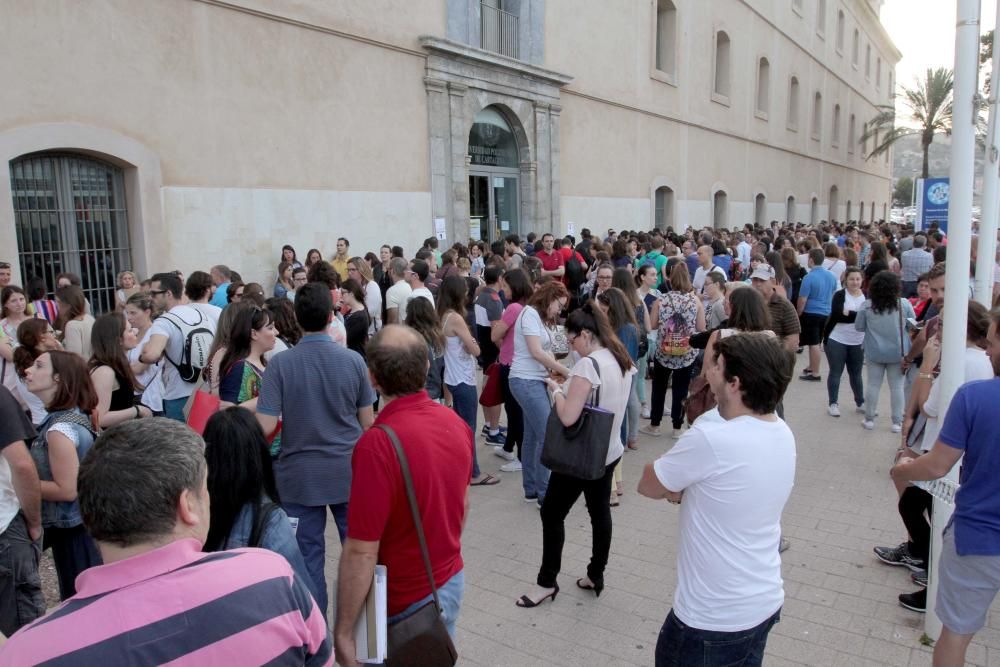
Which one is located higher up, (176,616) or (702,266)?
(702,266)

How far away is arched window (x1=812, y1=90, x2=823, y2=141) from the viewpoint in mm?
35741

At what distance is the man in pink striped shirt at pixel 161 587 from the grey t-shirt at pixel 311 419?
1.74m

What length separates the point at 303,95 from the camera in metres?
11.0

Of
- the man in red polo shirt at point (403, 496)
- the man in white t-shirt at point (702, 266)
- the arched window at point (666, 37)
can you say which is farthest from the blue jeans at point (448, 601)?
the arched window at point (666, 37)

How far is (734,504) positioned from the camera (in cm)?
225

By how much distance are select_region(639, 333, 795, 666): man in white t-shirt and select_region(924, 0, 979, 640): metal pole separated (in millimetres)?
1626

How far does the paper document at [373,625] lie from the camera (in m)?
2.30

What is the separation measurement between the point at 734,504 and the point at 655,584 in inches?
85.9

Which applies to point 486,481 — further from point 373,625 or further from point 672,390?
point 373,625

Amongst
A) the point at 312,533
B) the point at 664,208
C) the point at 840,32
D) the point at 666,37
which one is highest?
the point at 840,32

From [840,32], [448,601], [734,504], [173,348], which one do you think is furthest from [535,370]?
[840,32]

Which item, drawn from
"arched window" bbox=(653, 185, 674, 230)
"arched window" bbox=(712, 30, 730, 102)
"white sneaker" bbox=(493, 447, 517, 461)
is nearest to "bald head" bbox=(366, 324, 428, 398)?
"white sneaker" bbox=(493, 447, 517, 461)

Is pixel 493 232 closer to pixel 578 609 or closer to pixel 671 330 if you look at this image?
pixel 671 330

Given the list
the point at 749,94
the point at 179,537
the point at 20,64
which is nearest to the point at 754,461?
the point at 179,537
